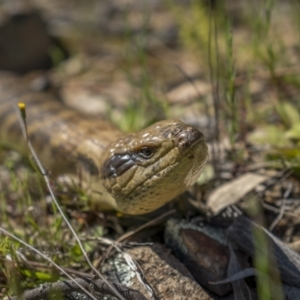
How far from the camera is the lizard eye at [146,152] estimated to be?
3.35 meters

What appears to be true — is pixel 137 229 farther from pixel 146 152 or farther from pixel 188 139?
pixel 188 139

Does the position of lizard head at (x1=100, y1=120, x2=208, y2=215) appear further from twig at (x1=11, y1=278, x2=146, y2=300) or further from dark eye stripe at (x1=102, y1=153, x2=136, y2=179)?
twig at (x1=11, y1=278, x2=146, y2=300)

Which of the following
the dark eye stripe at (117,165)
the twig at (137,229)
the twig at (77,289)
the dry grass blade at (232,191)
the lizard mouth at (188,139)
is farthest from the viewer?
the dry grass blade at (232,191)

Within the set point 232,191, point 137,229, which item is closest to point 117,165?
point 137,229

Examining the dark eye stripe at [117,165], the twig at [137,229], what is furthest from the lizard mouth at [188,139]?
the twig at [137,229]

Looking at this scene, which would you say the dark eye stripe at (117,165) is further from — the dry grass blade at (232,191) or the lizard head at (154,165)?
the dry grass blade at (232,191)

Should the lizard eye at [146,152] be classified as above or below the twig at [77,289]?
above

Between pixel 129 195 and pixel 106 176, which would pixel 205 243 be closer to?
pixel 129 195

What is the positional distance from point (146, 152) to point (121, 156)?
0.24 metres

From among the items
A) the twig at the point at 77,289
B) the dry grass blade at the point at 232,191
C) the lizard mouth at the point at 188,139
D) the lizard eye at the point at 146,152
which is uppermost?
the lizard mouth at the point at 188,139

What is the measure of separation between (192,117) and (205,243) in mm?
1922

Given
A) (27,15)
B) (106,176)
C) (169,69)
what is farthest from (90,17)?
(106,176)

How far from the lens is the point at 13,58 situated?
7.69 m

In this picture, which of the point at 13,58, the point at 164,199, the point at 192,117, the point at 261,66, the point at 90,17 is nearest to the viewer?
the point at 164,199
